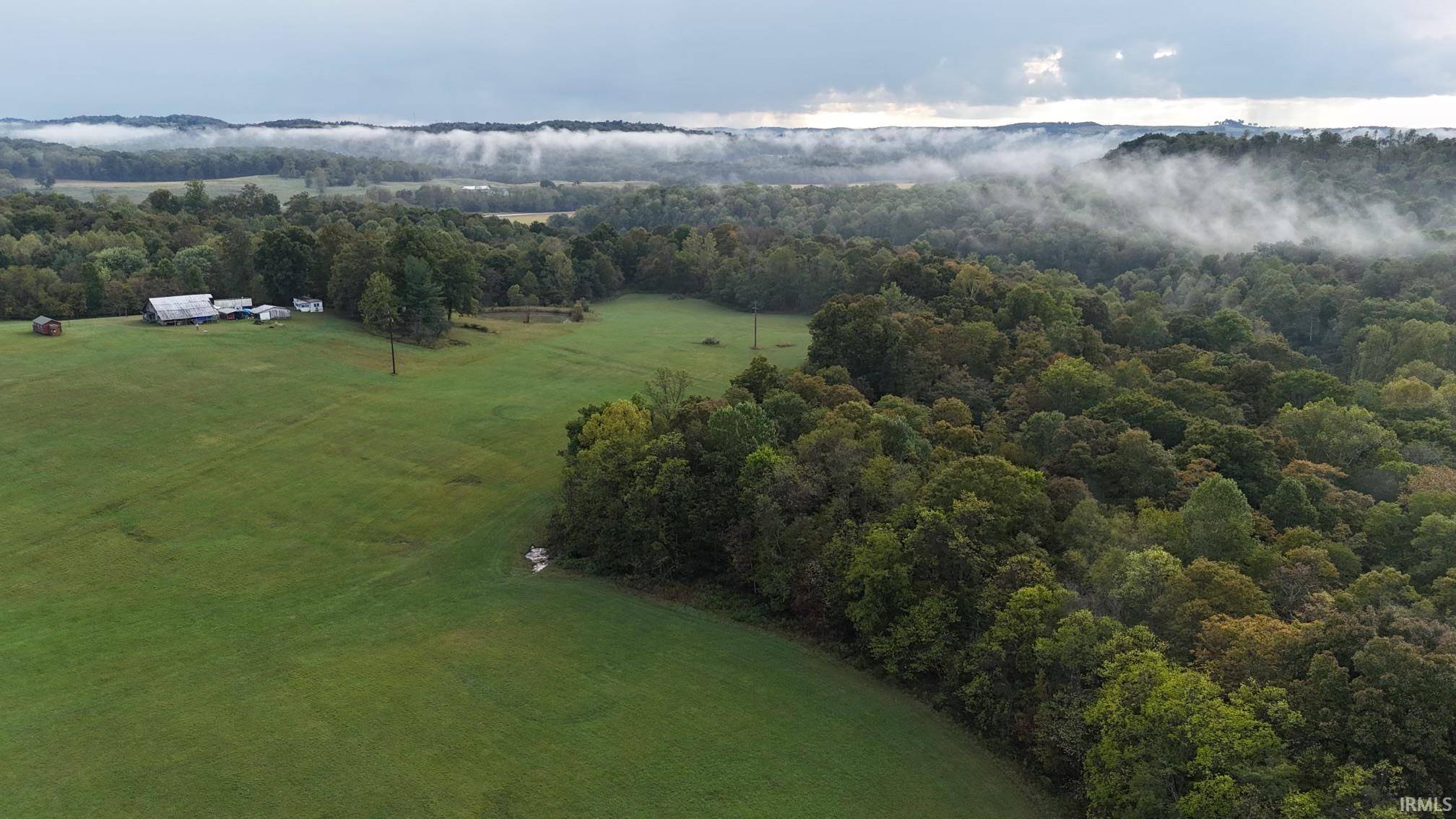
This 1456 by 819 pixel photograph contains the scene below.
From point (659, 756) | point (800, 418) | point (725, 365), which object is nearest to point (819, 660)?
point (659, 756)

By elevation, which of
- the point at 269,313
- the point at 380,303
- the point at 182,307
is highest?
the point at 380,303

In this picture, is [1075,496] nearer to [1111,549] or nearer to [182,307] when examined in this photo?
[1111,549]

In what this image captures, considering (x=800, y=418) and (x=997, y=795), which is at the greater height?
(x=800, y=418)

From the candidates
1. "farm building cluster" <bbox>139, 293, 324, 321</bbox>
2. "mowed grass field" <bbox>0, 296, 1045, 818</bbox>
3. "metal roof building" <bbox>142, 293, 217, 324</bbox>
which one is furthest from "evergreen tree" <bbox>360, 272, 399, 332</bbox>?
"mowed grass field" <bbox>0, 296, 1045, 818</bbox>

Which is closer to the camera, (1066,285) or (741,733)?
(741,733)

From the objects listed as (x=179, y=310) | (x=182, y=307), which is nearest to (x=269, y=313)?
(x=182, y=307)

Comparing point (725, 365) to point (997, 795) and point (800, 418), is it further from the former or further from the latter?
point (997, 795)
